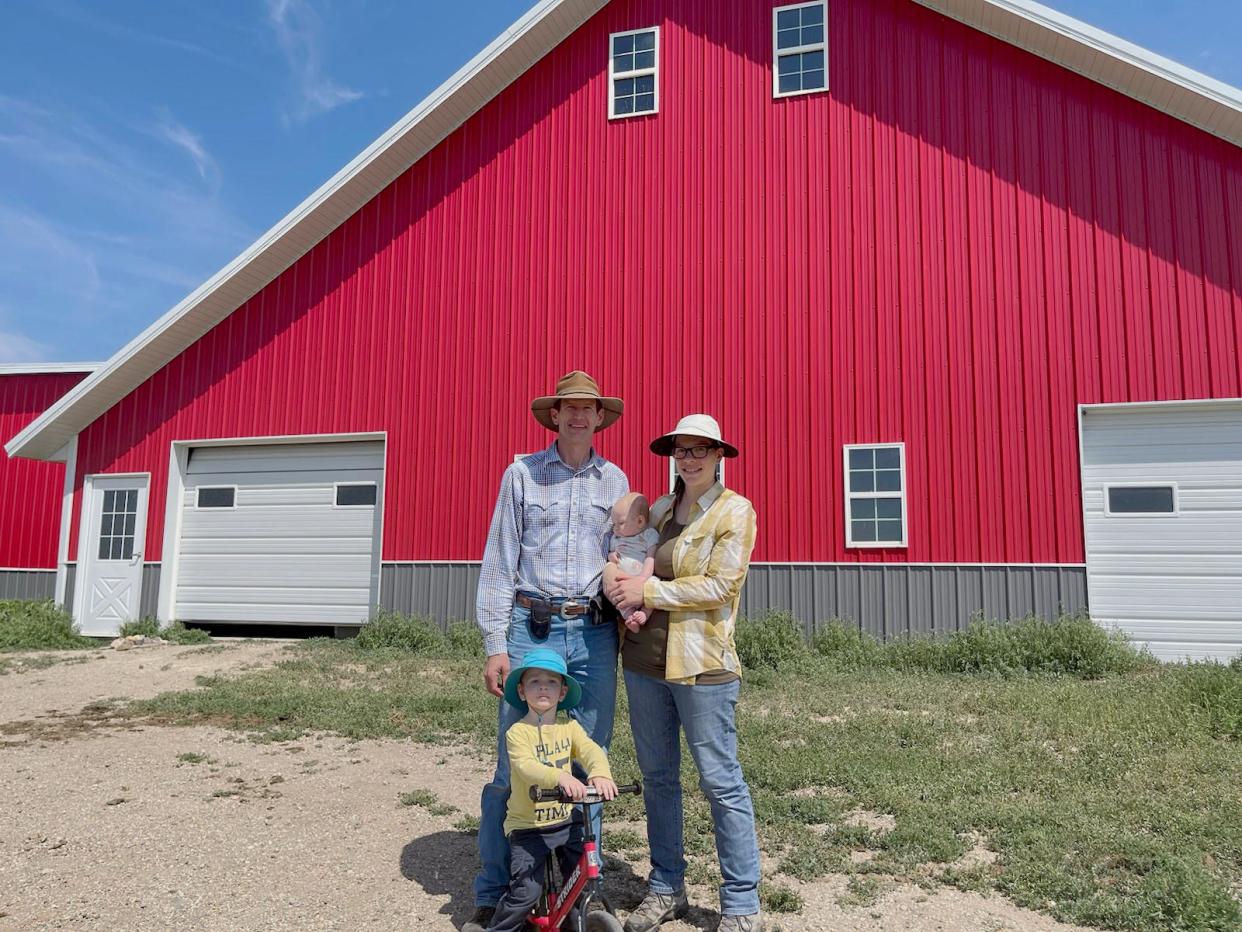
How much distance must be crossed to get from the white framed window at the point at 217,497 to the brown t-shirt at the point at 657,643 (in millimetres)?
12050

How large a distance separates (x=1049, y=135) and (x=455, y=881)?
10664 millimetres

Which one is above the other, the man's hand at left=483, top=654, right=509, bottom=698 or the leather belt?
the leather belt

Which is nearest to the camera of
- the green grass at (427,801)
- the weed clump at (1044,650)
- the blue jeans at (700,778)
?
the blue jeans at (700,778)

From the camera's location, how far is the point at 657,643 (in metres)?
3.82

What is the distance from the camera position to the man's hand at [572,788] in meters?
3.39

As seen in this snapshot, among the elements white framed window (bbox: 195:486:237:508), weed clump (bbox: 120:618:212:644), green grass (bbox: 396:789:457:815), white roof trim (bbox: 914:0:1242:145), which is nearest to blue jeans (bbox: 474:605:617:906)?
green grass (bbox: 396:789:457:815)

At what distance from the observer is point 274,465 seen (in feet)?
46.6

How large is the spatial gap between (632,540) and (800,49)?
1016 centimetres

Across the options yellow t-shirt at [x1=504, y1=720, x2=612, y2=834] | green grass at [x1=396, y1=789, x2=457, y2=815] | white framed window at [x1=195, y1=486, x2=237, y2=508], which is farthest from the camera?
white framed window at [x1=195, y1=486, x2=237, y2=508]

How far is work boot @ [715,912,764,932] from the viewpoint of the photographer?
3.61 meters

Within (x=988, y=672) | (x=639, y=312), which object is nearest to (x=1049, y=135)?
(x=639, y=312)

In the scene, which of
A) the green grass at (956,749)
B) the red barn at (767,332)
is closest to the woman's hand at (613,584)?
the green grass at (956,749)

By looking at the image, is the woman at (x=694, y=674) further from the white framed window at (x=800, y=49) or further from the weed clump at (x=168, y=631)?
the weed clump at (x=168, y=631)

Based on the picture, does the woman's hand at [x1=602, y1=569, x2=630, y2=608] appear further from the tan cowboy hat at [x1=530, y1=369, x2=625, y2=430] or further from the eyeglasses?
the tan cowboy hat at [x1=530, y1=369, x2=625, y2=430]
